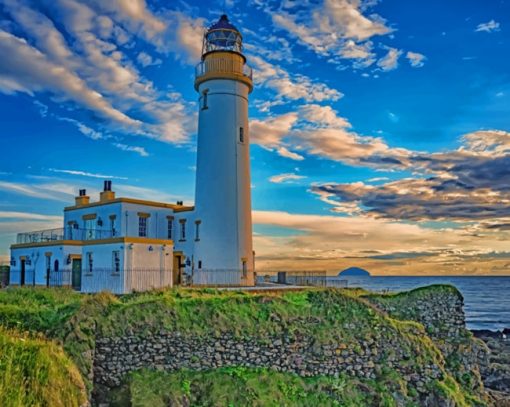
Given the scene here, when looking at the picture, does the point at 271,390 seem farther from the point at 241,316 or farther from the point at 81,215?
the point at 81,215

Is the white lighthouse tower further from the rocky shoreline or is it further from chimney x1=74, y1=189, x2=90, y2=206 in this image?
the rocky shoreline

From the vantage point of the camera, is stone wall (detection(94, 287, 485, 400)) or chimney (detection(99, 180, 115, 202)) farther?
chimney (detection(99, 180, 115, 202))

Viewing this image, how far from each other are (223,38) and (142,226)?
1175cm

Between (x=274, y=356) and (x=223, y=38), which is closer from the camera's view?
(x=274, y=356)

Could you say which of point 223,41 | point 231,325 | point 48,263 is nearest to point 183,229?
point 48,263

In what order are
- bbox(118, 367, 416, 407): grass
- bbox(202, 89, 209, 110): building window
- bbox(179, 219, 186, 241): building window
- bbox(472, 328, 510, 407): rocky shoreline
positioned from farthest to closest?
bbox(179, 219, 186, 241): building window, bbox(202, 89, 209, 110): building window, bbox(472, 328, 510, 407): rocky shoreline, bbox(118, 367, 416, 407): grass

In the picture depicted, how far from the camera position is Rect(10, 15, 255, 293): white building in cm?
2709

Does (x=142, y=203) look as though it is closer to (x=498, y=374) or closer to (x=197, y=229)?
(x=197, y=229)

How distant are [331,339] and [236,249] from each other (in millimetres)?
10465

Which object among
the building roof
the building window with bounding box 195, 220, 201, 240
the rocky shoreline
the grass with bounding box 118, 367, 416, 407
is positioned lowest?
the rocky shoreline

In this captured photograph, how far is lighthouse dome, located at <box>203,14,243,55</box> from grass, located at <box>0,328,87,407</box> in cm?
2202

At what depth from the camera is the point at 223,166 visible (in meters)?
28.0

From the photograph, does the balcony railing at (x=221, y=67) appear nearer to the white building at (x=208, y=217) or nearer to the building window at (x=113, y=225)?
the white building at (x=208, y=217)

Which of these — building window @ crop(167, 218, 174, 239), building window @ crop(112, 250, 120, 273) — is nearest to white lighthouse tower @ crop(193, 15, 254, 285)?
building window @ crop(167, 218, 174, 239)
